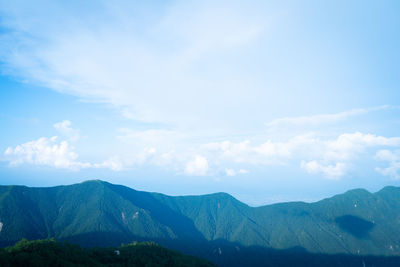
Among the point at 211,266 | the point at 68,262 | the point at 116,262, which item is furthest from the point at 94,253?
the point at 211,266

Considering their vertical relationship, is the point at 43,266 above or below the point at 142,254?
above

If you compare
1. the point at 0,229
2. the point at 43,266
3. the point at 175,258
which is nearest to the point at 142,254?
the point at 175,258

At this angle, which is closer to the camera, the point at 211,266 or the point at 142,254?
the point at 142,254

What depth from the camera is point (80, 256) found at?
82.8 meters

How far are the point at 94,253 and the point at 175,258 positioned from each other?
37.4m

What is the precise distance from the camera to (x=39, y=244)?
7650 centimetres

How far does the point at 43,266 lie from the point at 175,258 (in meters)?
64.0

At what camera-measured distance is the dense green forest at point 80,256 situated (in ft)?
215

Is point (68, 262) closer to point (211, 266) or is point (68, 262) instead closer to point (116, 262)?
point (116, 262)

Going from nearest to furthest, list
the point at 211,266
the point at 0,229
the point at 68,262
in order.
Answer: the point at 68,262
the point at 211,266
the point at 0,229

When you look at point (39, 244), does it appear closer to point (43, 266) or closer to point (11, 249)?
point (11, 249)

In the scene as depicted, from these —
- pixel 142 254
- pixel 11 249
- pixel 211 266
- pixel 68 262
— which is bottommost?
pixel 211 266

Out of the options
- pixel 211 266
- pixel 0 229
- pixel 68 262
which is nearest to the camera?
pixel 68 262

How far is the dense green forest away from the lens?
215 ft
